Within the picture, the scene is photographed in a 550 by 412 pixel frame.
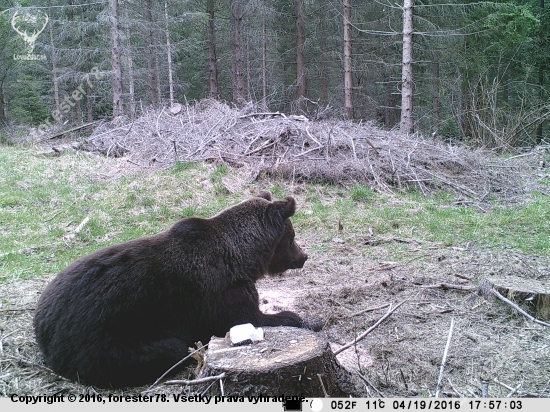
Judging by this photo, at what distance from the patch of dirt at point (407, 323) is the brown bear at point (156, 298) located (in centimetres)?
30

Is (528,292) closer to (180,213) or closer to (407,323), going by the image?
(407,323)

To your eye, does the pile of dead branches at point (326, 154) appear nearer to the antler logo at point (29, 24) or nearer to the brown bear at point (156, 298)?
the brown bear at point (156, 298)

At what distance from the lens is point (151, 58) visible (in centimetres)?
3094

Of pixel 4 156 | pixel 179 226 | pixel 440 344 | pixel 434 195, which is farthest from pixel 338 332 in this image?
pixel 4 156

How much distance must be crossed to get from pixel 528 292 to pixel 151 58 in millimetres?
30141

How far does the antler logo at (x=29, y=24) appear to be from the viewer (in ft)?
76.4

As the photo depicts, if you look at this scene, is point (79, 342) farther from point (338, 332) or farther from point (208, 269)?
point (338, 332)

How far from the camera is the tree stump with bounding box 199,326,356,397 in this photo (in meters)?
3.05

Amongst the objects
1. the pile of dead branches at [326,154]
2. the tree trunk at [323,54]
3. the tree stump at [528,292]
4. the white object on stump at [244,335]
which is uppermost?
the tree trunk at [323,54]

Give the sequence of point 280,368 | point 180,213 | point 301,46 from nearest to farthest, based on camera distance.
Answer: point 280,368
point 180,213
point 301,46

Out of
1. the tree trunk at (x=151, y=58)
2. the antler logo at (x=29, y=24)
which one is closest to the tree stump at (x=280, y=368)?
the antler logo at (x=29, y=24)

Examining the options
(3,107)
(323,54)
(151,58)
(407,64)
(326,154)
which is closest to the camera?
(326,154)

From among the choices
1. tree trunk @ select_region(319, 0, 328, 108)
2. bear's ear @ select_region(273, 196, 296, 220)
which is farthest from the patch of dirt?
tree trunk @ select_region(319, 0, 328, 108)

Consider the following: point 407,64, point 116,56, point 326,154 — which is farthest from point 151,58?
point 326,154
